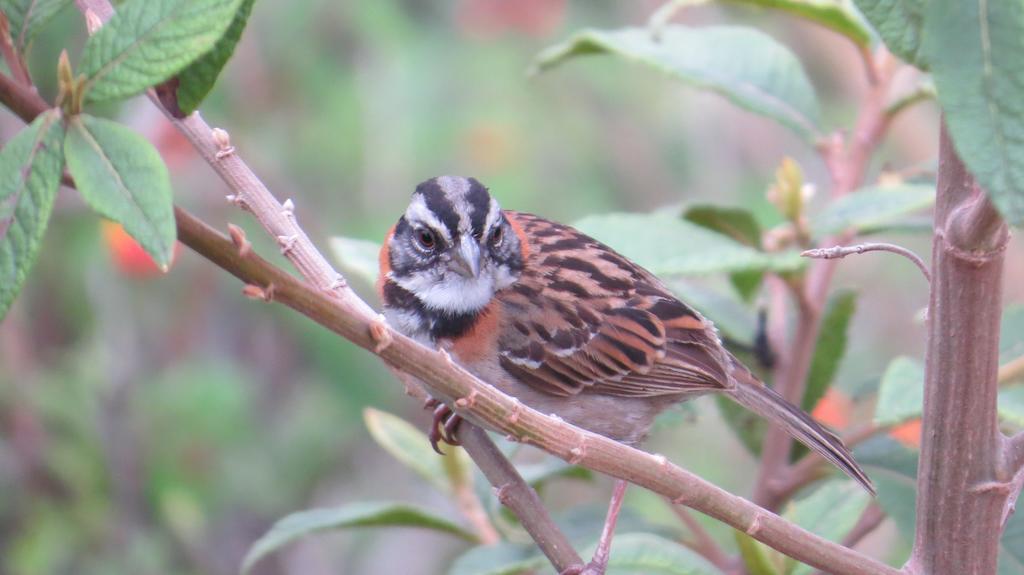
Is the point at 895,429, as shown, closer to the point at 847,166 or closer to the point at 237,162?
the point at 847,166

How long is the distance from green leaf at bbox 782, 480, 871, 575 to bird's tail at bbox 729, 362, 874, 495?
0.17 feet

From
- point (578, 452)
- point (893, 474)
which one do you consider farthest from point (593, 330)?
point (578, 452)

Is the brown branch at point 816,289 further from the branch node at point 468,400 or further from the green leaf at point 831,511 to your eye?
the branch node at point 468,400

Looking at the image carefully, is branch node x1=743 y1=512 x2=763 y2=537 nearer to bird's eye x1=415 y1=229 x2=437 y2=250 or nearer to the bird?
the bird

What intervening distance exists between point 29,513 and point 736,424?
2137 mm

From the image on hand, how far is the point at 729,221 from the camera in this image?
Result: 101 inches

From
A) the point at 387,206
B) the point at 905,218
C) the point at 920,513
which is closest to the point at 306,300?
the point at 920,513

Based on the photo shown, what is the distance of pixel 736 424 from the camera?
280 cm

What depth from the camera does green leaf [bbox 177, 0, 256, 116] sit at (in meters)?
1.38

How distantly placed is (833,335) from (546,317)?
2.20ft

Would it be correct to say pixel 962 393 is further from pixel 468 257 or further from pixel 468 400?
pixel 468 257

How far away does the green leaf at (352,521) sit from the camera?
2385 mm

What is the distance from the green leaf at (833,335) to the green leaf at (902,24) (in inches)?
56.5

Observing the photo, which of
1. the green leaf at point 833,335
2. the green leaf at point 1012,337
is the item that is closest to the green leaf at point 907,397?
the green leaf at point 1012,337
